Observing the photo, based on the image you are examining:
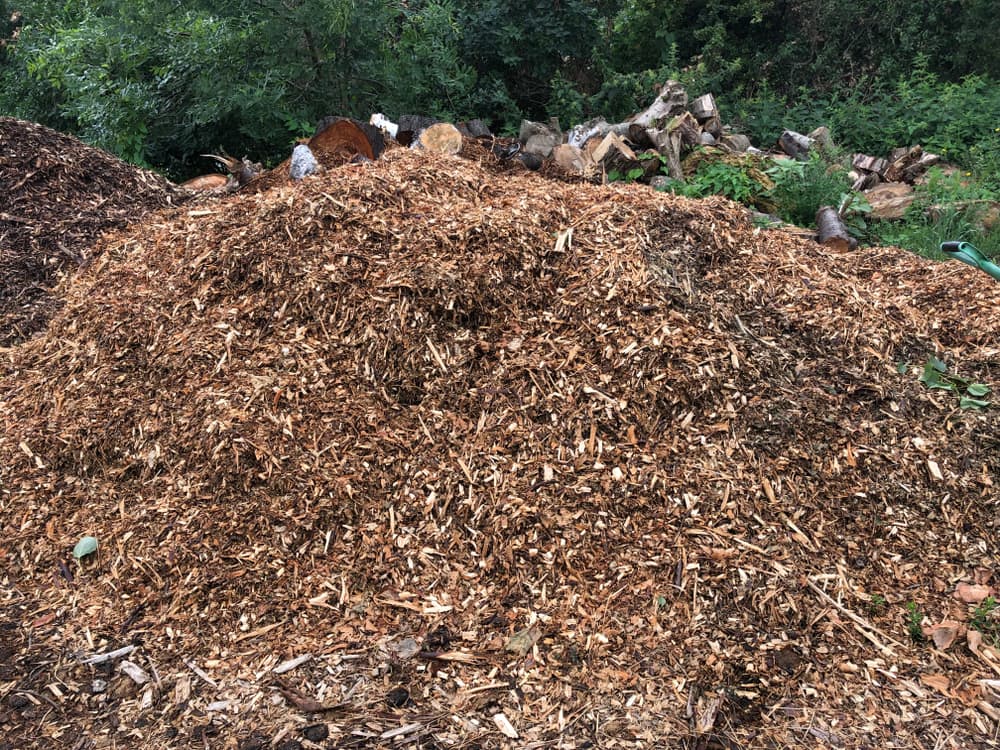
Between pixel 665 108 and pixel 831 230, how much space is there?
2.31m

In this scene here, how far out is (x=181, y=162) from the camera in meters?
7.11

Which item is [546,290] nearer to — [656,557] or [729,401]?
[729,401]

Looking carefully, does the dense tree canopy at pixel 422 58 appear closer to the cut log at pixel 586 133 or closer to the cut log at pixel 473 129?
the cut log at pixel 473 129

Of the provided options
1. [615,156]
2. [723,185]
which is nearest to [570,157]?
[615,156]

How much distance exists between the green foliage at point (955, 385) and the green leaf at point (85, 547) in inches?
134

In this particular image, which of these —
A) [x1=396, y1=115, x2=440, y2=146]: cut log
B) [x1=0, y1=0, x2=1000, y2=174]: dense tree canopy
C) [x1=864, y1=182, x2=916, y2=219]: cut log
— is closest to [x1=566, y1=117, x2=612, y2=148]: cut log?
[x1=0, y1=0, x2=1000, y2=174]: dense tree canopy

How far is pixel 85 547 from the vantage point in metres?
2.79

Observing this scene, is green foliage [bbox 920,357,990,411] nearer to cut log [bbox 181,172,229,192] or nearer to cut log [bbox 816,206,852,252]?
Answer: cut log [bbox 816,206,852,252]

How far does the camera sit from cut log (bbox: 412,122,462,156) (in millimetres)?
5770

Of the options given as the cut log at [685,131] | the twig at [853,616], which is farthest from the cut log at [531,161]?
the twig at [853,616]

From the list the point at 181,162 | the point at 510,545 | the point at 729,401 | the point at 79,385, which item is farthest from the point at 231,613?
the point at 181,162

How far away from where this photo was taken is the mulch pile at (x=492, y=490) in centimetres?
229

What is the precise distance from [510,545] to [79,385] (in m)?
2.10

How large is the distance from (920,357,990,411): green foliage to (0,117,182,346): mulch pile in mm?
4709
